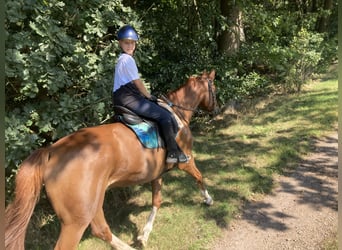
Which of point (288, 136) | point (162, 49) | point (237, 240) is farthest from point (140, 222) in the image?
point (162, 49)

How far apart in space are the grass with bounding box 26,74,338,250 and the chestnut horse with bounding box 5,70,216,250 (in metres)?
1.16

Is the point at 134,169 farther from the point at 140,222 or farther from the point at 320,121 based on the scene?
the point at 320,121

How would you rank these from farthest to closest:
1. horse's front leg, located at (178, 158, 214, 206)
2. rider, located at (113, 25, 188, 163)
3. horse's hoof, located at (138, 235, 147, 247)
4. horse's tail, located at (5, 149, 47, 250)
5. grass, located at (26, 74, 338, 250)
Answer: horse's front leg, located at (178, 158, 214, 206)
grass, located at (26, 74, 338, 250)
horse's hoof, located at (138, 235, 147, 247)
rider, located at (113, 25, 188, 163)
horse's tail, located at (5, 149, 47, 250)

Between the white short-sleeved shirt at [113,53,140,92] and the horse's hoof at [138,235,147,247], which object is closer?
the white short-sleeved shirt at [113,53,140,92]

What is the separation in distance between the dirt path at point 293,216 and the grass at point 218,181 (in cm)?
21

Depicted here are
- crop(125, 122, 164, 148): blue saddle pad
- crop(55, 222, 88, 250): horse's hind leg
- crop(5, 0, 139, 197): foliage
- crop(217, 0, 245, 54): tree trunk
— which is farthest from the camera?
crop(217, 0, 245, 54): tree trunk

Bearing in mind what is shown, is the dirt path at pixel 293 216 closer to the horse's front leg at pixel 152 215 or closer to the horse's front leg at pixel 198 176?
the horse's front leg at pixel 198 176

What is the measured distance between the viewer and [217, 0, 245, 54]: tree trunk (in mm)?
9720

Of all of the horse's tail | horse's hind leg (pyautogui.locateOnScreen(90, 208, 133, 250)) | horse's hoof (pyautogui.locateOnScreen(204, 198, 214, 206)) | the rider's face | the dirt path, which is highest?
the rider's face

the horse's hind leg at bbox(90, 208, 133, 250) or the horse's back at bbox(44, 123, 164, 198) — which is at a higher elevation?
the horse's back at bbox(44, 123, 164, 198)

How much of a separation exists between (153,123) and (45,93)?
213 cm

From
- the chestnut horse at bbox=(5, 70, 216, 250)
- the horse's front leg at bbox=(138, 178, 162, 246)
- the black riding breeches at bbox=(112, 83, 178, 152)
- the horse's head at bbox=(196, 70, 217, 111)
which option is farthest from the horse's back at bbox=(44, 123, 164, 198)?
the horse's head at bbox=(196, 70, 217, 111)

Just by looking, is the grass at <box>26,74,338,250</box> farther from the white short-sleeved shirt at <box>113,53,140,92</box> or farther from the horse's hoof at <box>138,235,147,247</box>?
the white short-sleeved shirt at <box>113,53,140,92</box>

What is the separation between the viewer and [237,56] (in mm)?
10141
